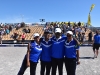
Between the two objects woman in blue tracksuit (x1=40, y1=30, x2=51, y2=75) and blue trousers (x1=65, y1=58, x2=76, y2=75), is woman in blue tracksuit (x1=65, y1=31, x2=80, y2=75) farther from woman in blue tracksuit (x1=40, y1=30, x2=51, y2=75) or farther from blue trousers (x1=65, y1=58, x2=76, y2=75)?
woman in blue tracksuit (x1=40, y1=30, x2=51, y2=75)

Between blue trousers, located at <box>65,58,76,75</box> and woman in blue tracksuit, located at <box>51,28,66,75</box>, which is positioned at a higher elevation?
woman in blue tracksuit, located at <box>51,28,66,75</box>

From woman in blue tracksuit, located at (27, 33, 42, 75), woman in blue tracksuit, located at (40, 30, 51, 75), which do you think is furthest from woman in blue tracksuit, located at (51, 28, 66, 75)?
woman in blue tracksuit, located at (27, 33, 42, 75)

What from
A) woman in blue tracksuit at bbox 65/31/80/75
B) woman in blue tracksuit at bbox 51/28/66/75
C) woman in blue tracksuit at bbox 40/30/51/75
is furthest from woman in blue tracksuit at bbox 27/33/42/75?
woman in blue tracksuit at bbox 65/31/80/75

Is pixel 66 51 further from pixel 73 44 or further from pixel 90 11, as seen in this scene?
pixel 90 11

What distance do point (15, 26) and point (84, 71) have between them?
31.9m

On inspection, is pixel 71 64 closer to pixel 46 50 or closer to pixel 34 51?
pixel 46 50

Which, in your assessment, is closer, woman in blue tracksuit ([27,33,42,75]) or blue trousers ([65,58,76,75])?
woman in blue tracksuit ([27,33,42,75])

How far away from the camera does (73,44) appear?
730 centimetres

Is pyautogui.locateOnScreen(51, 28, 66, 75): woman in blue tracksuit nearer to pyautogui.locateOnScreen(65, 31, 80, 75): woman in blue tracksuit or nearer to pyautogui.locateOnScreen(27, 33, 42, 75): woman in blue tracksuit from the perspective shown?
pyautogui.locateOnScreen(65, 31, 80, 75): woman in blue tracksuit

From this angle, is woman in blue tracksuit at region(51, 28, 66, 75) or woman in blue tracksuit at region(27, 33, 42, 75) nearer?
woman in blue tracksuit at region(27, 33, 42, 75)

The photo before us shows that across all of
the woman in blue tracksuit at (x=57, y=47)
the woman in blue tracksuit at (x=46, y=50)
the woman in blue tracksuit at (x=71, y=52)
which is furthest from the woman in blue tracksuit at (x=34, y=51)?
the woman in blue tracksuit at (x=71, y=52)

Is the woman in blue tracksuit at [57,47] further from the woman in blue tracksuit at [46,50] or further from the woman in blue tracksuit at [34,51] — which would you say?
the woman in blue tracksuit at [34,51]

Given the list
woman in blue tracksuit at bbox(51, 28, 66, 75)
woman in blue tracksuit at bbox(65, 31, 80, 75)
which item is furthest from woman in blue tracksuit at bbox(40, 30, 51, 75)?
woman in blue tracksuit at bbox(65, 31, 80, 75)

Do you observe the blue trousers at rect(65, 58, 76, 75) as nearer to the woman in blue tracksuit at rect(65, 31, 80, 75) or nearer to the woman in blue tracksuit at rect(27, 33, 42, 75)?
the woman in blue tracksuit at rect(65, 31, 80, 75)
